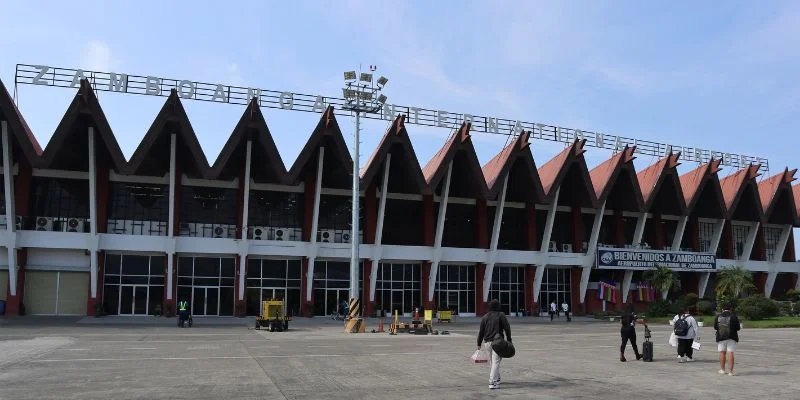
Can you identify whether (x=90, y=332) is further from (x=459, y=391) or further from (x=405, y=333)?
(x=459, y=391)

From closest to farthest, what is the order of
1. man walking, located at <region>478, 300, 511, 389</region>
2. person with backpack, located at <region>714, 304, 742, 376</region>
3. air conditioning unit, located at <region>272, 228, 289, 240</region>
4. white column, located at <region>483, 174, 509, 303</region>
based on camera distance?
man walking, located at <region>478, 300, 511, 389</region> < person with backpack, located at <region>714, 304, 742, 376</region> < air conditioning unit, located at <region>272, 228, 289, 240</region> < white column, located at <region>483, 174, 509, 303</region>

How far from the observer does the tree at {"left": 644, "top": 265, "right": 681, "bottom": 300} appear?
174ft

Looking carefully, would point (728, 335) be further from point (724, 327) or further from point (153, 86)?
point (153, 86)

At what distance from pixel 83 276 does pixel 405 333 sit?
23.4 m

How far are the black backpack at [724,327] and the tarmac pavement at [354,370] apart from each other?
95 centimetres

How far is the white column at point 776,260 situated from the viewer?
62.9 metres

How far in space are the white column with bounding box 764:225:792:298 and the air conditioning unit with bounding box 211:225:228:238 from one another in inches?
2073

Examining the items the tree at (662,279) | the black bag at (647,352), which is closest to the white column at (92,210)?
the black bag at (647,352)

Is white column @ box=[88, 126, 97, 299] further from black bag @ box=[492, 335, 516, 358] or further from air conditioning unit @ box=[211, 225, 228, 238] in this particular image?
black bag @ box=[492, 335, 516, 358]

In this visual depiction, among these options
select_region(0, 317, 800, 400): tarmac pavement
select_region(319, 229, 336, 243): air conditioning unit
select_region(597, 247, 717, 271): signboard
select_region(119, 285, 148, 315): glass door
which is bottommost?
select_region(119, 285, 148, 315): glass door

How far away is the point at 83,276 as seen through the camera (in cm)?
4181

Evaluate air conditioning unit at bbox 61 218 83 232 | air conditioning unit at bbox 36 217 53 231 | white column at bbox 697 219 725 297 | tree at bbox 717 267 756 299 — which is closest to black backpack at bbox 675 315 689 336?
air conditioning unit at bbox 61 218 83 232

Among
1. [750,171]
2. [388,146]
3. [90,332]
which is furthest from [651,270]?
[90,332]

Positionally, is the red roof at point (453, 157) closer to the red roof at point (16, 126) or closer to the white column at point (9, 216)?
the red roof at point (16, 126)
